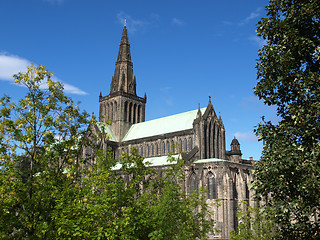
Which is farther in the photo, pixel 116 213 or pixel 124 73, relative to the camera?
pixel 124 73

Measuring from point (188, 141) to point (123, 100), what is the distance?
23.9 metres

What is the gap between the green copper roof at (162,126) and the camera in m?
69.9

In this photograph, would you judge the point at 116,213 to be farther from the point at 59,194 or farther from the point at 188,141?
the point at 188,141

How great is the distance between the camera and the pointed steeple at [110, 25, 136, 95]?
84312mm

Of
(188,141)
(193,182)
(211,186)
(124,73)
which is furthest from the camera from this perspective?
(124,73)

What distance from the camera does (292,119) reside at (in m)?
16.1

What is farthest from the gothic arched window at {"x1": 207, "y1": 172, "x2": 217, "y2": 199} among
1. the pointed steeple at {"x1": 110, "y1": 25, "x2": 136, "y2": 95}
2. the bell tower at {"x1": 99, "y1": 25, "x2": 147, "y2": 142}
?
the pointed steeple at {"x1": 110, "y1": 25, "x2": 136, "y2": 95}

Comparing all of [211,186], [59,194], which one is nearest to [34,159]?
[59,194]

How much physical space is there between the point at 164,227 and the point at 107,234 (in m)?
3.90

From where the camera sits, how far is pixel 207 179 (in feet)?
183

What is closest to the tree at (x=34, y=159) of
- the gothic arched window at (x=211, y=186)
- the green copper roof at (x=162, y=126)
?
the gothic arched window at (x=211, y=186)

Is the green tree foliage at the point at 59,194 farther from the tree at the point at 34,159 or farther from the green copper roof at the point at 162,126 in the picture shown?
the green copper roof at the point at 162,126

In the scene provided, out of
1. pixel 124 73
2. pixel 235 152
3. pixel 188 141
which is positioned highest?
pixel 124 73

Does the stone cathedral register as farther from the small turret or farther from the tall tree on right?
the tall tree on right
